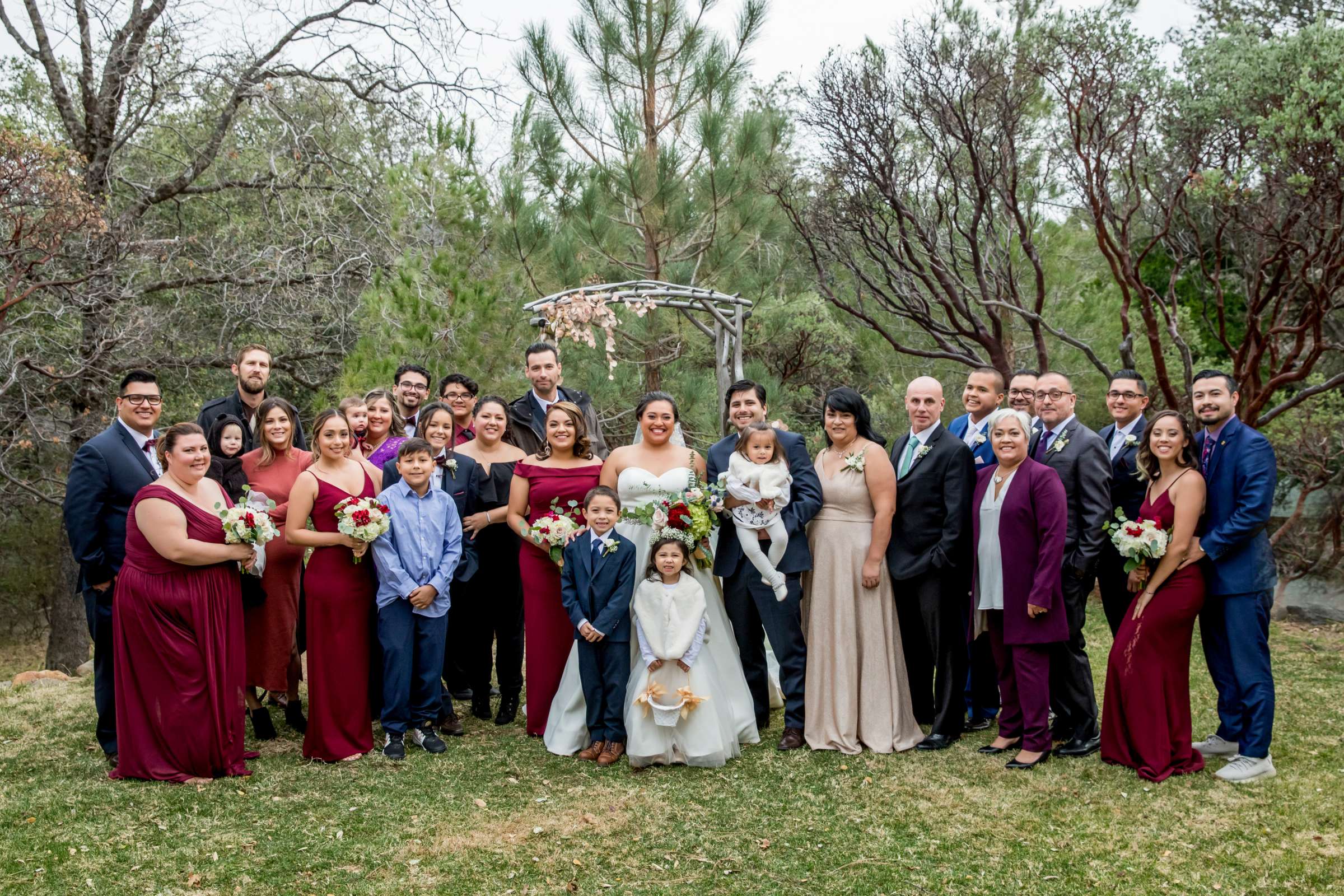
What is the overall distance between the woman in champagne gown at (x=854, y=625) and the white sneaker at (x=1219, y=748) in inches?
60.3

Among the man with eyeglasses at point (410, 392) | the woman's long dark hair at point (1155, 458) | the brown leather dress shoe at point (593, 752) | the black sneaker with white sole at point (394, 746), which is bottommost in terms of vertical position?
the brown leather dress shoe at point (593, 752)

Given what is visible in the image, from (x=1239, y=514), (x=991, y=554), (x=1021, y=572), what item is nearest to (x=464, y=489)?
(x=991, y=554)

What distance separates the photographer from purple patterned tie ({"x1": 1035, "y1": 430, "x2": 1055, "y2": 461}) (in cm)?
591

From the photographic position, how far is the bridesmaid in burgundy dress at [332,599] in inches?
225

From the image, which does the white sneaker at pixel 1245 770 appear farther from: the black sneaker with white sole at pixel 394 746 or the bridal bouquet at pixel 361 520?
the bridal bouquet at pixel 361 520

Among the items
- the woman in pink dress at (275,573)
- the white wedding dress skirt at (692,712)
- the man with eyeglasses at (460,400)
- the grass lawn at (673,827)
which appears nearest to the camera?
the grass lawn at (673,827)

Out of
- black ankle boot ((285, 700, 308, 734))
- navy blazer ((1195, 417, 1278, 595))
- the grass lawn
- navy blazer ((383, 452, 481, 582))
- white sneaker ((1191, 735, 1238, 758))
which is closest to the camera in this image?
the grass lawn

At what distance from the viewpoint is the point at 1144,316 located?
10.9 meters

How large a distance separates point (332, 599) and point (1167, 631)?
4.47 meters

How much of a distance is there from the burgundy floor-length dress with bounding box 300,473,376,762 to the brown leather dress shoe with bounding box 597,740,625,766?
4.52 feet

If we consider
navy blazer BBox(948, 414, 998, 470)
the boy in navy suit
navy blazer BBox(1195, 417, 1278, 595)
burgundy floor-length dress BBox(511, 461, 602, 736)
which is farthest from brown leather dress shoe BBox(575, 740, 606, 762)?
navy blazer BBox(1195, 417, 1278, 595)

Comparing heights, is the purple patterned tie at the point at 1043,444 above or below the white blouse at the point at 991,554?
above

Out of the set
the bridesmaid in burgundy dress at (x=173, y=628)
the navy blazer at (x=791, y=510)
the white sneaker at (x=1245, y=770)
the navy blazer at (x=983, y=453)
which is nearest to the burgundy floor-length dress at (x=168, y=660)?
the bridesmaid in burgundy dress at (x=173, y=628)

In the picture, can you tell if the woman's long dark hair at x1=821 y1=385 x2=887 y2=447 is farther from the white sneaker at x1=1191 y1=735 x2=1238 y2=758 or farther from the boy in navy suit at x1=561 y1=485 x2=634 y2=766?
the white sneaker at x1=1191 y1=735 x2=1238 y2=758
